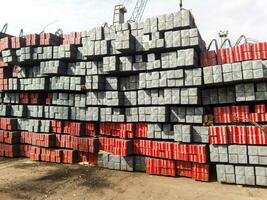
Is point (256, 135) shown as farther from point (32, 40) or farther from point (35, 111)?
point (32, 40)

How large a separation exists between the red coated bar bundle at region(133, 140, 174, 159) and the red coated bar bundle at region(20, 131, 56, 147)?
849 cm

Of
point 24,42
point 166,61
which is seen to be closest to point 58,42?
point 24,42

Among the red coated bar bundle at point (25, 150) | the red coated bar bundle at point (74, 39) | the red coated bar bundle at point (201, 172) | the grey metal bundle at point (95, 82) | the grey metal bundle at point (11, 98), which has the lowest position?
the red coated bar bundle at point (201, 172)

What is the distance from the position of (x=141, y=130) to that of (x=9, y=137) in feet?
46.2

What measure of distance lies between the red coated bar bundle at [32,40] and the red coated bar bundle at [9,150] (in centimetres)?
1048

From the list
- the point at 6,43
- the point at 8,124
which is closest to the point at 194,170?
the point at 8,124

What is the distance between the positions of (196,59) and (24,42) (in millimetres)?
17583

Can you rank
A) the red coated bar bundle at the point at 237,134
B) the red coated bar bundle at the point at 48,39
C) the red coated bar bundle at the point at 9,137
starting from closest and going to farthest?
the red coated bar bundle at the point at 237,134, the red coated bar bundle at the point at 48,39, the red coated bar bundle at the point at 9,137

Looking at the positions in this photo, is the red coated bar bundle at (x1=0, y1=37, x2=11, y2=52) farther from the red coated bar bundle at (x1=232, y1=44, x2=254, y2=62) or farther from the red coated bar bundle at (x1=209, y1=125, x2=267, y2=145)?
the red coated bar bundle at (x1=232, y1=44, x2=254, y2=62)

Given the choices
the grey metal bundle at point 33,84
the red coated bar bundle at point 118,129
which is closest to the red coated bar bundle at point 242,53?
the red coated bar bundle at point 118,129

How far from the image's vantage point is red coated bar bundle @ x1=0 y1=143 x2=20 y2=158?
23.5 m

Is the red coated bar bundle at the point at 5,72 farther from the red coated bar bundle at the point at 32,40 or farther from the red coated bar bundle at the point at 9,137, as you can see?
the red coated bar bundle at the point at 9,137

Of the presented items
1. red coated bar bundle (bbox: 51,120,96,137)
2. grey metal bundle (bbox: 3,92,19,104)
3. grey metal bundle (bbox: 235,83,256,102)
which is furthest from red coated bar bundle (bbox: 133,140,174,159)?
grey metal bundle (bbox: 3,92,19,104)

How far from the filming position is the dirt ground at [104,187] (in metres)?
13.5
